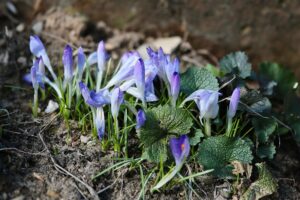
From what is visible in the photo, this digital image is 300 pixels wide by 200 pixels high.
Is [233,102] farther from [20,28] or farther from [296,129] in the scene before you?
[20,28]

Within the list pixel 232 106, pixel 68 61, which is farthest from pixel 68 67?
pixel 232 106

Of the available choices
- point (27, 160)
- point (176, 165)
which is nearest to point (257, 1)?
point (176, 165)

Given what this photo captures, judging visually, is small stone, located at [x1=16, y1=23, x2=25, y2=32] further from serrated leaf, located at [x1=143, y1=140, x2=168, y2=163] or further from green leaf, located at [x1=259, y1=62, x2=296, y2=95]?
green leaf, located at [x1=259, y1=62, x2=296, y2=95]

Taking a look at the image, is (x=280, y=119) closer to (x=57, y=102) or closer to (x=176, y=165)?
(x=176, y=165)

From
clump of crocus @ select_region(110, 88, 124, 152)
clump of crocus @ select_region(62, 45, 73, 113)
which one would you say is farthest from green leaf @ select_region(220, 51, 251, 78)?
clump of crocus @ select_region(62, 45, 73, 113)

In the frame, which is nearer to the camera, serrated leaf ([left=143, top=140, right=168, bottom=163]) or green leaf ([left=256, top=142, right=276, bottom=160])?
serrated leaf ([left=143, top=140, right=168, bottom=163])

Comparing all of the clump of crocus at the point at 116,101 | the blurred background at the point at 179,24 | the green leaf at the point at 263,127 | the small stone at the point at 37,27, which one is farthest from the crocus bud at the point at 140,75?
the small stone at the point at 37,27
